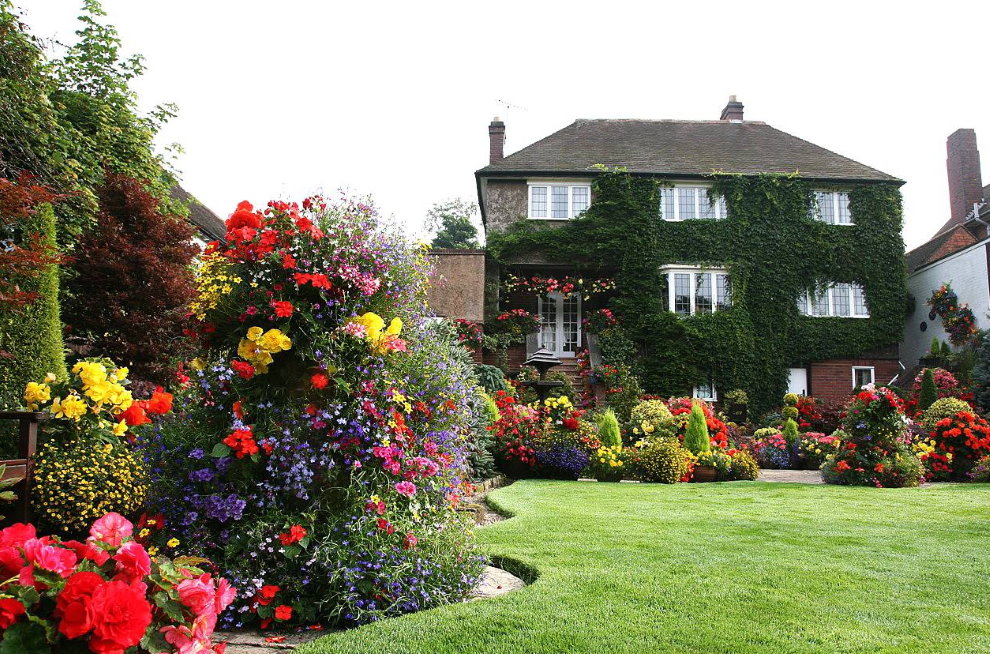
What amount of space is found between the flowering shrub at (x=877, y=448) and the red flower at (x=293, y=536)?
9.30 metres

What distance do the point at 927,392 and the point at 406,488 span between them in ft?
53.4

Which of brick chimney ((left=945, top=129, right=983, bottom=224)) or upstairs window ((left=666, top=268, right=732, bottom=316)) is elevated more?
brick chimney ((left=945, top=129, right=983, bottom=224))

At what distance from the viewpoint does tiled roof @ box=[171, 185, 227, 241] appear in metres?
19.2

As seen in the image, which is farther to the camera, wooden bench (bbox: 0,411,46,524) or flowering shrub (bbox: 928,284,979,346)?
flowering shrub (bbox: 928,284,979,346)

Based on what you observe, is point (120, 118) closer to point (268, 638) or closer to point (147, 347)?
point (147, 347)

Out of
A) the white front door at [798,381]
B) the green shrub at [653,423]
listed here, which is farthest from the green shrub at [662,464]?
the white front door at [798,381]

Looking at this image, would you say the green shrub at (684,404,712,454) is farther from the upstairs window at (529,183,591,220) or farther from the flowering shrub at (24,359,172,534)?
the upstairs window at (529,183,591,220)

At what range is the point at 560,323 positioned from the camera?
21.9 m

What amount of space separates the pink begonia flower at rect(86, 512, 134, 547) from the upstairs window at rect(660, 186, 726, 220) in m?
20.5

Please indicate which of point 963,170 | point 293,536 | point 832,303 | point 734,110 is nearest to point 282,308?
point 293,536

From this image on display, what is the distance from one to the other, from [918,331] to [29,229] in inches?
944

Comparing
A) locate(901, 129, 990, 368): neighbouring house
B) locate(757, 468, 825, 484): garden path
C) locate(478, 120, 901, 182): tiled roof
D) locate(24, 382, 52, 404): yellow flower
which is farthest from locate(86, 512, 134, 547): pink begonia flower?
locate(901, 129, 990, 368): neighbouring house

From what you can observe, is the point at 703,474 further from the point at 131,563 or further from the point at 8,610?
the point at 8,610

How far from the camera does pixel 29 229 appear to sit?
24.0ft
